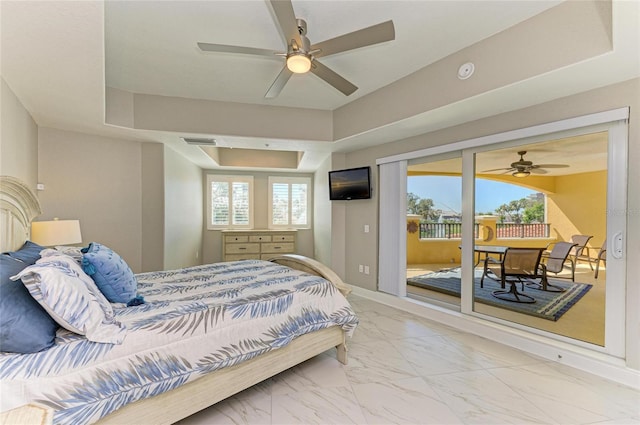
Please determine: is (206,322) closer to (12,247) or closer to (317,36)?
(12,247)

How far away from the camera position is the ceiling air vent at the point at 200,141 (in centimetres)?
398

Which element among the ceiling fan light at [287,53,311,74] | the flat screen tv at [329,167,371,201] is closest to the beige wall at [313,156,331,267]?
the flat screen tv at [329,167,371,201]

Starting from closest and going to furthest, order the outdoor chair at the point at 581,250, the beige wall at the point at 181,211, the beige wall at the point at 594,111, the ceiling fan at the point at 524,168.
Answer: the beige wall at the point at 594,111 → the outdoor chair at the point at 581,250 → the ceiling fan at the point at 524,168 → the beige wall at the point at 181,211

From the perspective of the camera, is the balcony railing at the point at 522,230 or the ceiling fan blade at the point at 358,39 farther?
the balcony railing at the point at 522,230

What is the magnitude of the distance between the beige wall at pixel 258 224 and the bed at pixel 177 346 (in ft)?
12.9

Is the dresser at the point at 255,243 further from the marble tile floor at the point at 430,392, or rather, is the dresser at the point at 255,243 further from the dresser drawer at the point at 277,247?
the marble tile floor at the point at 430,392

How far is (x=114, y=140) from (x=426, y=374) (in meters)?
4.76

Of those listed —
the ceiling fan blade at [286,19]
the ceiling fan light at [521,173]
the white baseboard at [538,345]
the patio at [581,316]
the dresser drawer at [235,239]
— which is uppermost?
the ceiling fan blade at [286,19]

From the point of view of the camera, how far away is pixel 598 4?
1.87m

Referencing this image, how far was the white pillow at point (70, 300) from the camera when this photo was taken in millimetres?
1223

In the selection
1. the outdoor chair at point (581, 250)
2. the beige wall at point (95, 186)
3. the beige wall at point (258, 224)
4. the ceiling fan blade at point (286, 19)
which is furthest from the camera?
the beige wall at point (258, 224)

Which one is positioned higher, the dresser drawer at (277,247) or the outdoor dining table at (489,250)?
the outdoor dining table at (489,250)

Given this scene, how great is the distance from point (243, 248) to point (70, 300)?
16.1ft

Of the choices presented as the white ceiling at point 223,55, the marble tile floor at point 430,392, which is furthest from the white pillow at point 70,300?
the white ceiling at point 223,55
